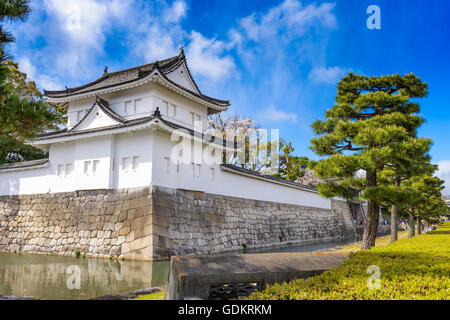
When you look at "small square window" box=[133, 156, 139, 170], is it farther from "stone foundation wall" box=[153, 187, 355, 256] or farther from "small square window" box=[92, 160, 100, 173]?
"small square window" box=[92, 160, 100, 173]

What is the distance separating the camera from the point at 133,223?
35.8 ft

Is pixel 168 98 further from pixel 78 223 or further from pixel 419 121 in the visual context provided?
pixel 419 121

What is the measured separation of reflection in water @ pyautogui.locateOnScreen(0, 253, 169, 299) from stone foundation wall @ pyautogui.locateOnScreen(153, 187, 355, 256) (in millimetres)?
1499

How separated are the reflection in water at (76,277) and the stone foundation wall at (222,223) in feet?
4.92

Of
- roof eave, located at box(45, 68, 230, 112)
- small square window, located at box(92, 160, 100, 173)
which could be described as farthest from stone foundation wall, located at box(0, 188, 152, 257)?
roof eave, located at box(45, 68, 230, 112)

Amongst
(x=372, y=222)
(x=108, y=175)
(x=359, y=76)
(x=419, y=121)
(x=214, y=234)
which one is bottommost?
(x=214, y=234)

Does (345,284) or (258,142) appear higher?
(258,142)

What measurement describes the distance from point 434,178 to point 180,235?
1622 cm

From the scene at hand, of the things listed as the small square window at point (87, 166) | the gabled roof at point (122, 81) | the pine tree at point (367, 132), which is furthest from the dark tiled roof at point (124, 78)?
the pine tree at point (367, 132)

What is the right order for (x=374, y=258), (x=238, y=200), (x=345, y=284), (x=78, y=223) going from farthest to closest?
(x=238, y=200), (x=78, y=223), (x=374, y=258), (x=345, y=284)

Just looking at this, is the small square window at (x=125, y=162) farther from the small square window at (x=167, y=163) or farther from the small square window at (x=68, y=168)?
the small square window at (x=68, y=168)

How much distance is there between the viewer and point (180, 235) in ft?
37.3

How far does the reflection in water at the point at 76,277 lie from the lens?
5.96 metres
